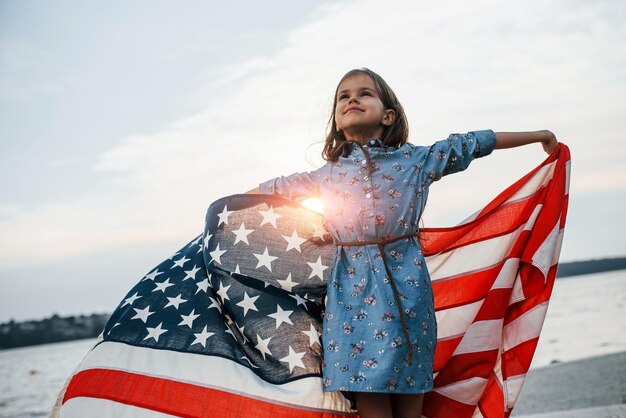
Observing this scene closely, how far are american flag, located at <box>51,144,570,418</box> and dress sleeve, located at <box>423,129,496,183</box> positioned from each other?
69cm

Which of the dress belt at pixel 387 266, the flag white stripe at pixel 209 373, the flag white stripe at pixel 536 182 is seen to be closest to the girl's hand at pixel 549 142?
the flag white stripe at pixel 536 182

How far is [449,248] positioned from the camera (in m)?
3.51

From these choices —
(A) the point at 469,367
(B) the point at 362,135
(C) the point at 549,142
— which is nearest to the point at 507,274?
(A) the point at 469,367

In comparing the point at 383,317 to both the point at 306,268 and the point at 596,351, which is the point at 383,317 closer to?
the point at 306,268

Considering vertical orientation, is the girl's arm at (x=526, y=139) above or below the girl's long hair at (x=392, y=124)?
below

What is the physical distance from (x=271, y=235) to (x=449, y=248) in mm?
1168

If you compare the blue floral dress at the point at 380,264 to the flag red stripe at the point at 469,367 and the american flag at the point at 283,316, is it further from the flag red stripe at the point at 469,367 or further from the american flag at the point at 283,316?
the flag red stripe at the point at 469,367

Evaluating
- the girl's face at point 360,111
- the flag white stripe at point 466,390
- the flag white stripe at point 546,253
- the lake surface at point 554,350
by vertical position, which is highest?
the girl's face at point 360,111

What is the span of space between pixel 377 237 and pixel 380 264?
0.46 feet

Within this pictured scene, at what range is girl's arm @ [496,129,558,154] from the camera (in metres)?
2.90

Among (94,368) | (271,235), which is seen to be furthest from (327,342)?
(94,368)

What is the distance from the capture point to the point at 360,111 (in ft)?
9.55

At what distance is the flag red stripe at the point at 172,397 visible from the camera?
8.59 ft

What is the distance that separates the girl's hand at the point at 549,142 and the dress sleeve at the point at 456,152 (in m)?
0.54
